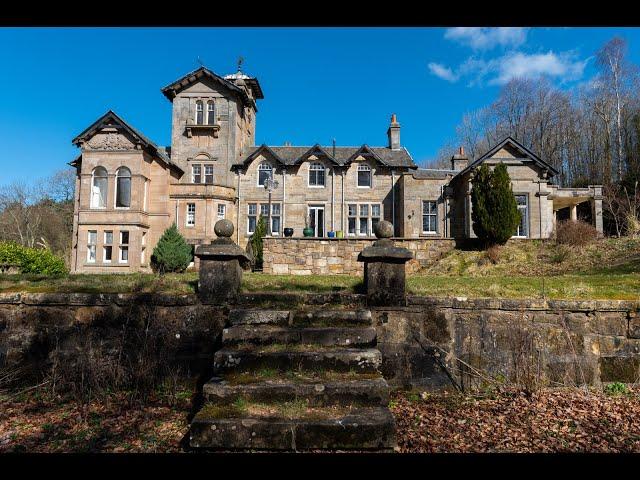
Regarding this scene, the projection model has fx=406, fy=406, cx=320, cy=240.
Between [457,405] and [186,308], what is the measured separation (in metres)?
3.70

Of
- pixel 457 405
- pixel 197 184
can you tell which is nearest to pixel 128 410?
pixel 457 405

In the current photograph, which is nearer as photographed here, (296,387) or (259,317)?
(296,387)

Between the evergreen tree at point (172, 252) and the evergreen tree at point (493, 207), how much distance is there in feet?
53.0

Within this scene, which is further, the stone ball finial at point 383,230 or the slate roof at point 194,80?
the slate roof at point 194,80

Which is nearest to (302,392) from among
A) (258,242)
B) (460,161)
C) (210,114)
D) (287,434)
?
(287,434)

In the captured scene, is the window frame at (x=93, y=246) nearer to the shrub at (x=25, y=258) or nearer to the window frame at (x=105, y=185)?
the window frame at (x=105, y=185)

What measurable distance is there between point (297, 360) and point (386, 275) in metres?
1.83

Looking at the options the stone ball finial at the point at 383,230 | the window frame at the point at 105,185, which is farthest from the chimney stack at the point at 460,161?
the stone ball finial at the point at 383,230

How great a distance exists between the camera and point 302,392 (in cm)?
398

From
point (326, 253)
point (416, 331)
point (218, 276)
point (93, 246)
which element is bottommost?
point (416, 331)

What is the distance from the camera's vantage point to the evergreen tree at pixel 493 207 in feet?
62.3

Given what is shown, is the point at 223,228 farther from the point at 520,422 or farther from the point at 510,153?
the point at 510,153

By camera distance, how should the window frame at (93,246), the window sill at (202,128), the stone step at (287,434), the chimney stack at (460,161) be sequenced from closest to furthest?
1. the stone step at (287,434)
2. the window frame at (93,246)
3. the window sill at (202,128)
4. the chimney stack at (460,161)

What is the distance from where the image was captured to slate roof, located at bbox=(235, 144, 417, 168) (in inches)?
1102
